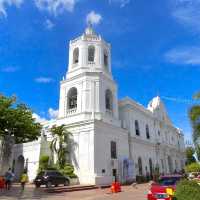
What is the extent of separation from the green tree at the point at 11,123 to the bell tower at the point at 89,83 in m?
4.33

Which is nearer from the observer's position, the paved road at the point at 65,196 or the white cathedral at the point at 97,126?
the paved road at the point at 65,196

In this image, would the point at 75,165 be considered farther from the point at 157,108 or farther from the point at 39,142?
the point at 157,108

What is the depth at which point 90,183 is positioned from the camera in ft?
79.9

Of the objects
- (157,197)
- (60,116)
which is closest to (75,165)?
(60,116)

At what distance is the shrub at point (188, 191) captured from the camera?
9.00 metres

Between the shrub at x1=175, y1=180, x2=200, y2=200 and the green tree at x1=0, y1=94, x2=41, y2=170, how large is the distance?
1925cm

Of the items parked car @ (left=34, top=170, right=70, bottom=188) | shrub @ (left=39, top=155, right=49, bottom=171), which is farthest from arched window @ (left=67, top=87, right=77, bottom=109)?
parked car @ (left=34, top=170, right=70, bottom=188)

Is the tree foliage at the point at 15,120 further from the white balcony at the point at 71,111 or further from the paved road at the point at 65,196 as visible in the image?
the paved road at the point at 65,196

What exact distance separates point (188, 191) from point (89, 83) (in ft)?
73.4

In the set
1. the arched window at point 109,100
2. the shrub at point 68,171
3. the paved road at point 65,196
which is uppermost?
the arched window at point 109,100

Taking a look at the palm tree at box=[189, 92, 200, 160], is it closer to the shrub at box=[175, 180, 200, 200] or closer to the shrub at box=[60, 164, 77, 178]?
the shrub at box=[175, 180, 200, 200]

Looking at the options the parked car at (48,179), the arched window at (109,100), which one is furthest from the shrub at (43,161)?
the arched window at (109,100)

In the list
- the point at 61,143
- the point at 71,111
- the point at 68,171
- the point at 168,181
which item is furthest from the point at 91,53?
the point at 168,181

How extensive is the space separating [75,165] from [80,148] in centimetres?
196
